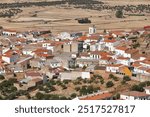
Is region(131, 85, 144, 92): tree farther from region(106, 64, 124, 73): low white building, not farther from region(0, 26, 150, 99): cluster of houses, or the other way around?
region(106, 64, 124, 73): low white building

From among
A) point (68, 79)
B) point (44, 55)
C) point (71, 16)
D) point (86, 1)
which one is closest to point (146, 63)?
point (68, 79)

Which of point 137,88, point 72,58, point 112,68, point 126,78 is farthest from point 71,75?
point 72,58

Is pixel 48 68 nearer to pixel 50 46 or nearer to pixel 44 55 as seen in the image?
pixel 44 55

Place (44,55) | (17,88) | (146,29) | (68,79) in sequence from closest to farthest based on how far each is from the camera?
(17,88) < (68,79) < (44,55) < (146,29)

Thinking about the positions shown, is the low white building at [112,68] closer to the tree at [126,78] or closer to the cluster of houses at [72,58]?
the cluster of houses at [72,58]

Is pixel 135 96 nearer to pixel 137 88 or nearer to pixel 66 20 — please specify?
pixel 137 88

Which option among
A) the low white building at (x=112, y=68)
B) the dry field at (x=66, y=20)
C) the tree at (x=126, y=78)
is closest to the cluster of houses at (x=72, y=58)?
the low white building at (x=112, y=68)
